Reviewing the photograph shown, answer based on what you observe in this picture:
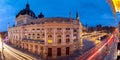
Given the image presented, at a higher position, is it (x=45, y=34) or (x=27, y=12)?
(x=27, y=12)

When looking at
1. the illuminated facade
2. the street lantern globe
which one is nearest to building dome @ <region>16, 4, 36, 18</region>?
the illuminated facade

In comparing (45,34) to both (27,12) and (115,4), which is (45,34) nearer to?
(27,12)

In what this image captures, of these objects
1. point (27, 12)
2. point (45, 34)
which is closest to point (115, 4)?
point (45, 34)

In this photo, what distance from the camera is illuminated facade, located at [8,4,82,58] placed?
115 inches

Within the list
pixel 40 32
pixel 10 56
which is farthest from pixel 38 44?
pixel 10 56

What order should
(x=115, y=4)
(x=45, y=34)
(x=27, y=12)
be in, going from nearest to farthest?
(x=115, y=4), (x=45, y=34), (x=27, y=12)

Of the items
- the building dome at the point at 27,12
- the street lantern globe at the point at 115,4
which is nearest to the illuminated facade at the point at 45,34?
the building dome at the point at 27,12

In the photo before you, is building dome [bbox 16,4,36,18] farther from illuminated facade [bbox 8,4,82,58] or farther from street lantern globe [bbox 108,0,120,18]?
street lantern globe [bbox 108,0,120,18]

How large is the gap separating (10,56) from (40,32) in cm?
193

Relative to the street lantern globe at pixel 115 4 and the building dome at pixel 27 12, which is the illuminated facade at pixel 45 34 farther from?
the street lantern globe at pixel 115 4

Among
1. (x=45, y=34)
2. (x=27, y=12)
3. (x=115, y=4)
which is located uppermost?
(x=27, y=12)

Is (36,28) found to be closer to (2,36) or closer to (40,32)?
(40,32)

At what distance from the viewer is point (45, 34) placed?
3.17 m

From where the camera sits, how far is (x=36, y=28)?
300cm
